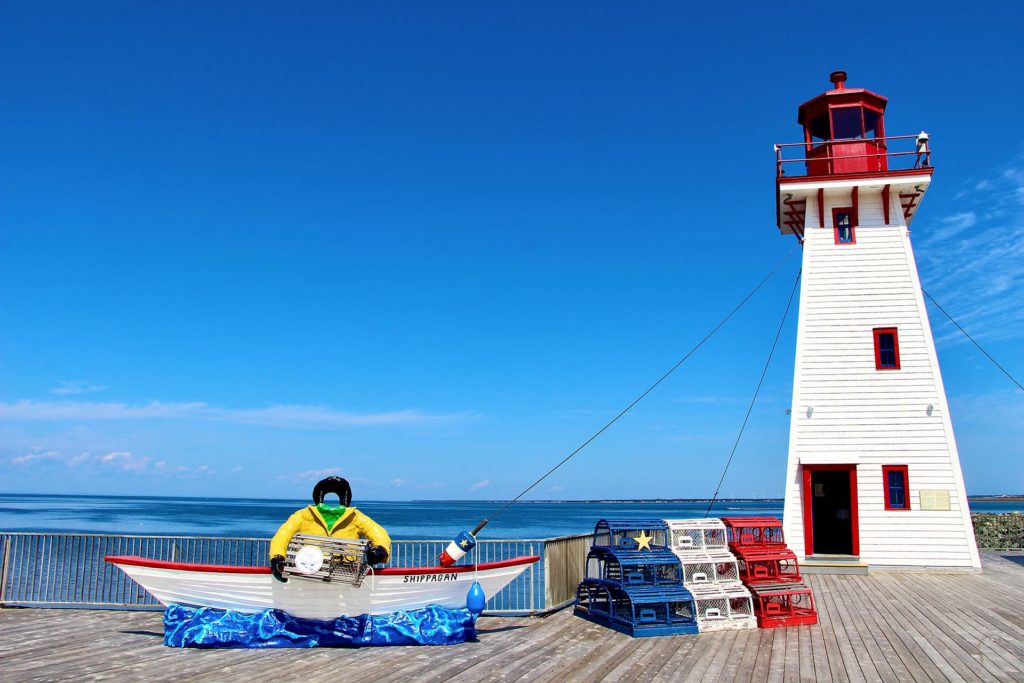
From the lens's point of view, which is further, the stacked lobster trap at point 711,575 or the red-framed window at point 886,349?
the red-framed window at point 886,349

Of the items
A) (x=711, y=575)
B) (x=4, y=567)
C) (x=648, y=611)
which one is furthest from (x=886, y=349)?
(x=4, y=567)

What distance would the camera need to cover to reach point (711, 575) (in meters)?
10.7

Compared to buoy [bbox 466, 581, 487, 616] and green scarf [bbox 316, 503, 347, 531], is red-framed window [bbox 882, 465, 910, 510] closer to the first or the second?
buoy [bbox 466, 581, 487, 616]

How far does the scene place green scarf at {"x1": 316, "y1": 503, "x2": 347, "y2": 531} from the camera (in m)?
9.75

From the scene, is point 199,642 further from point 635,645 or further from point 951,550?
point 951,550

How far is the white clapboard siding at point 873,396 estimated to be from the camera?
16.2 metres

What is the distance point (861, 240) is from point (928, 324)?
2480 millimetres

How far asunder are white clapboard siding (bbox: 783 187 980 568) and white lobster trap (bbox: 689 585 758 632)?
691 cm

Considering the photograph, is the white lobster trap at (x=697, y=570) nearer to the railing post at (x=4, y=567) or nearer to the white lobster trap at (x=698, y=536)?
the white lobster trap at (x=698, y=536)

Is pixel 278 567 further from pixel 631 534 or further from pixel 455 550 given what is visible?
pixel 631 534

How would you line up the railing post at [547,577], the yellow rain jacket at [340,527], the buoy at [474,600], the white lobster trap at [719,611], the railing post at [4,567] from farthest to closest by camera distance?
the railing post at [4,567], the railing post at [547,577], the white lobster trap at [719,611], the buoy at [474,600], the yellow rain jacket at [340,527]

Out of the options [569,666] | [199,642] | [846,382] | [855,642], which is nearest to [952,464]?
[846,382]

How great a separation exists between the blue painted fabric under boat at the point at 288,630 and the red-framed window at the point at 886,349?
12.2m

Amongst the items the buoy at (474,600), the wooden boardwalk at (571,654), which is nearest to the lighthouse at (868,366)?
the wooden boardwalk at (571,654)
